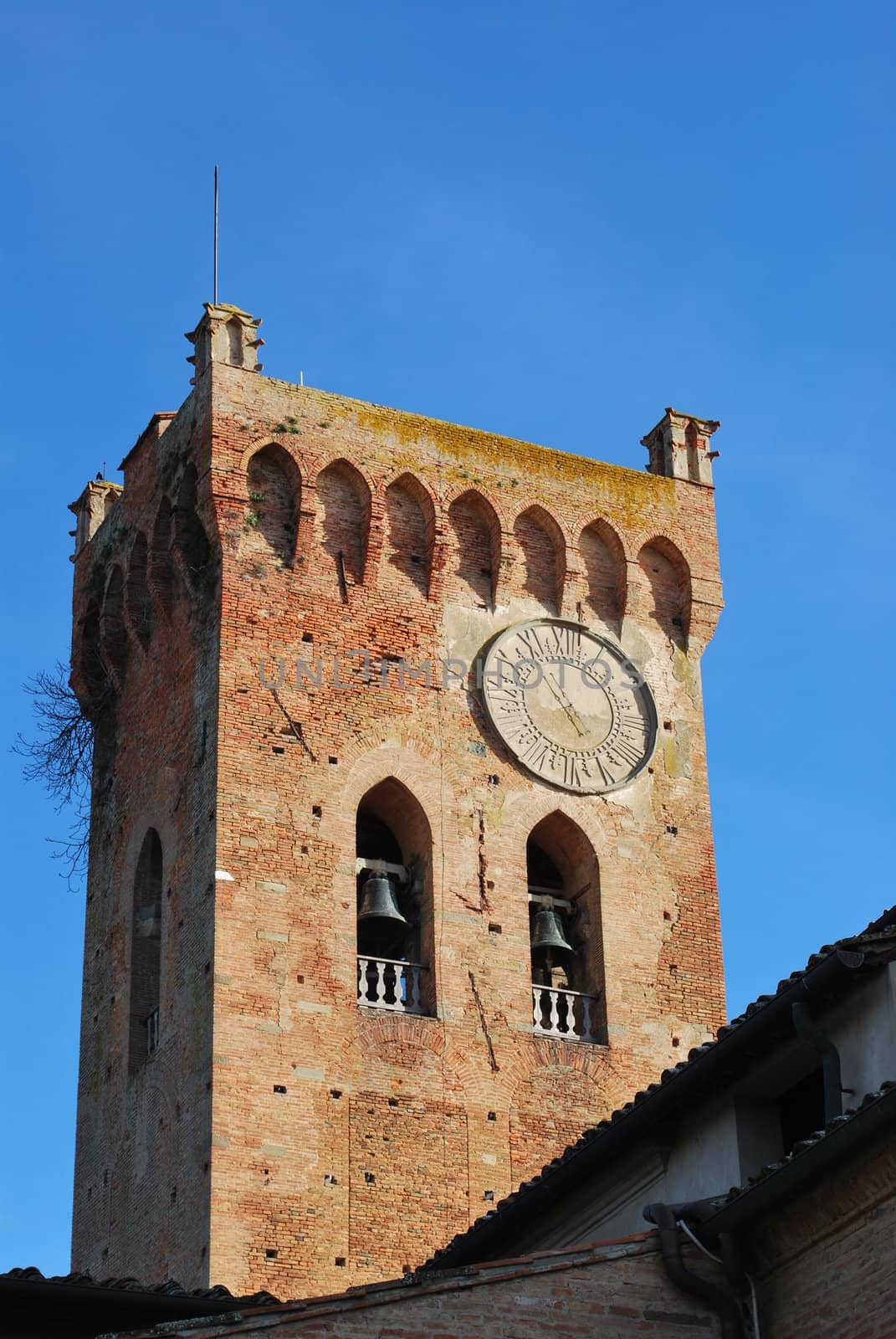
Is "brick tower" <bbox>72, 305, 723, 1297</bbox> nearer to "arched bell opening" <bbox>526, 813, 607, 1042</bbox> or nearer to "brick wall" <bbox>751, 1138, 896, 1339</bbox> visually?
"arched bell opening" <bbox>526, 813, 607, 1042</bbox>

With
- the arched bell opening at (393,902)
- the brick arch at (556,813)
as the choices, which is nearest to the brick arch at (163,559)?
the arched bell opening at (393,902)

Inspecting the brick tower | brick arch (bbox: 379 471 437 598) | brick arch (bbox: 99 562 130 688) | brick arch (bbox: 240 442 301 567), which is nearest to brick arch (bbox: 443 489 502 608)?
the brick tower

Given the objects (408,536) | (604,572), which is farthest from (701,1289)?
(604,572)

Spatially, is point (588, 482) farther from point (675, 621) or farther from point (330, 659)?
point (330, 659)

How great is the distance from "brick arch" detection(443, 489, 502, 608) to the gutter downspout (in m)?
11.8

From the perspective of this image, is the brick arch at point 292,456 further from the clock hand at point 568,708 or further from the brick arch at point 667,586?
the brick arch at point 667,586

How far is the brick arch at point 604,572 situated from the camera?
2630 cm

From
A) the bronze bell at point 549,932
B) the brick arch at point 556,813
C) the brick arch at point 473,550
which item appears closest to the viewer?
the bronze bell at point 549,932

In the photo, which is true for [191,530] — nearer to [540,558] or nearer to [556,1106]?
[540,558]

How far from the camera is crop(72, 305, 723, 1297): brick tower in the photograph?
22328mm

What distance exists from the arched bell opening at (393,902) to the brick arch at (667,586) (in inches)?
149

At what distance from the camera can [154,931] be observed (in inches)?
980

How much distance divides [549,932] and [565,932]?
58 centimetres

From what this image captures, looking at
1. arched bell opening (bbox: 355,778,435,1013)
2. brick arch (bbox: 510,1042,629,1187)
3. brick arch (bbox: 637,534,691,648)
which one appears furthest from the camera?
brick arch (bbox: 637,534,691,648)
